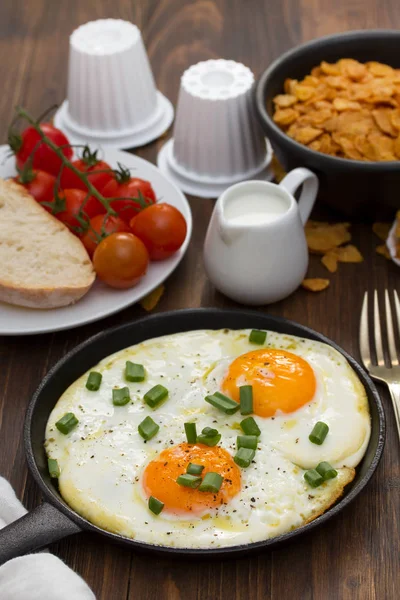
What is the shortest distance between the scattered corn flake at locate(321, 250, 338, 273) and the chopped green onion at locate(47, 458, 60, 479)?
122cm

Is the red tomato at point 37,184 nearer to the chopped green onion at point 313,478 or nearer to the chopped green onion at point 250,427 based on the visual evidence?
the chopped green onion at point 250,427

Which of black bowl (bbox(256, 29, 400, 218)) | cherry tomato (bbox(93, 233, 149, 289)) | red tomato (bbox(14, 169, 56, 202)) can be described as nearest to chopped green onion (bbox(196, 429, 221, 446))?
cherry tomato (bbox(93, 233, 149, 289))

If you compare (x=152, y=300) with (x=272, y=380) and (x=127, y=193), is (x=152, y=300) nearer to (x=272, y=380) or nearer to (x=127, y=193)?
(x=127, y=193)

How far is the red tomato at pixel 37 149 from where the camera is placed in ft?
9.98

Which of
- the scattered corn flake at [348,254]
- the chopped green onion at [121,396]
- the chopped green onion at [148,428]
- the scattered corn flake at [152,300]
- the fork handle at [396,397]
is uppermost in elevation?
the chopped green onion at [148,428]

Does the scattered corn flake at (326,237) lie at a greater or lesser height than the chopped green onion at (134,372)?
lesser

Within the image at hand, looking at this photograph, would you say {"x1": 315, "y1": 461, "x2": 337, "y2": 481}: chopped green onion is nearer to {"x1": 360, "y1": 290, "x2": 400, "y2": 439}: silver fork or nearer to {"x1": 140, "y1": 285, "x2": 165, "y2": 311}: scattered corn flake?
{"x1": 360, "y1": 290, "x2": 400, "y2": 439}: silver fork

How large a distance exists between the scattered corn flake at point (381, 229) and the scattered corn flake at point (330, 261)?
7.2 inches

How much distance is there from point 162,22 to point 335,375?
246 centimetres

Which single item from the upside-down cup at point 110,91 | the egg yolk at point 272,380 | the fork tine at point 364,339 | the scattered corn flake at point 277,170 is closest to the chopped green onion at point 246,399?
the egg yolk at point 272,380

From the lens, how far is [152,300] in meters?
2.74

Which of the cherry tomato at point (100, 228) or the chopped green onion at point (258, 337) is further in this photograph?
the cherry tomato at point (100, 228)

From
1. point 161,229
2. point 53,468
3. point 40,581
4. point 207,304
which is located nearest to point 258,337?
point 207,304

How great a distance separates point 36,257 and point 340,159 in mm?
1018
